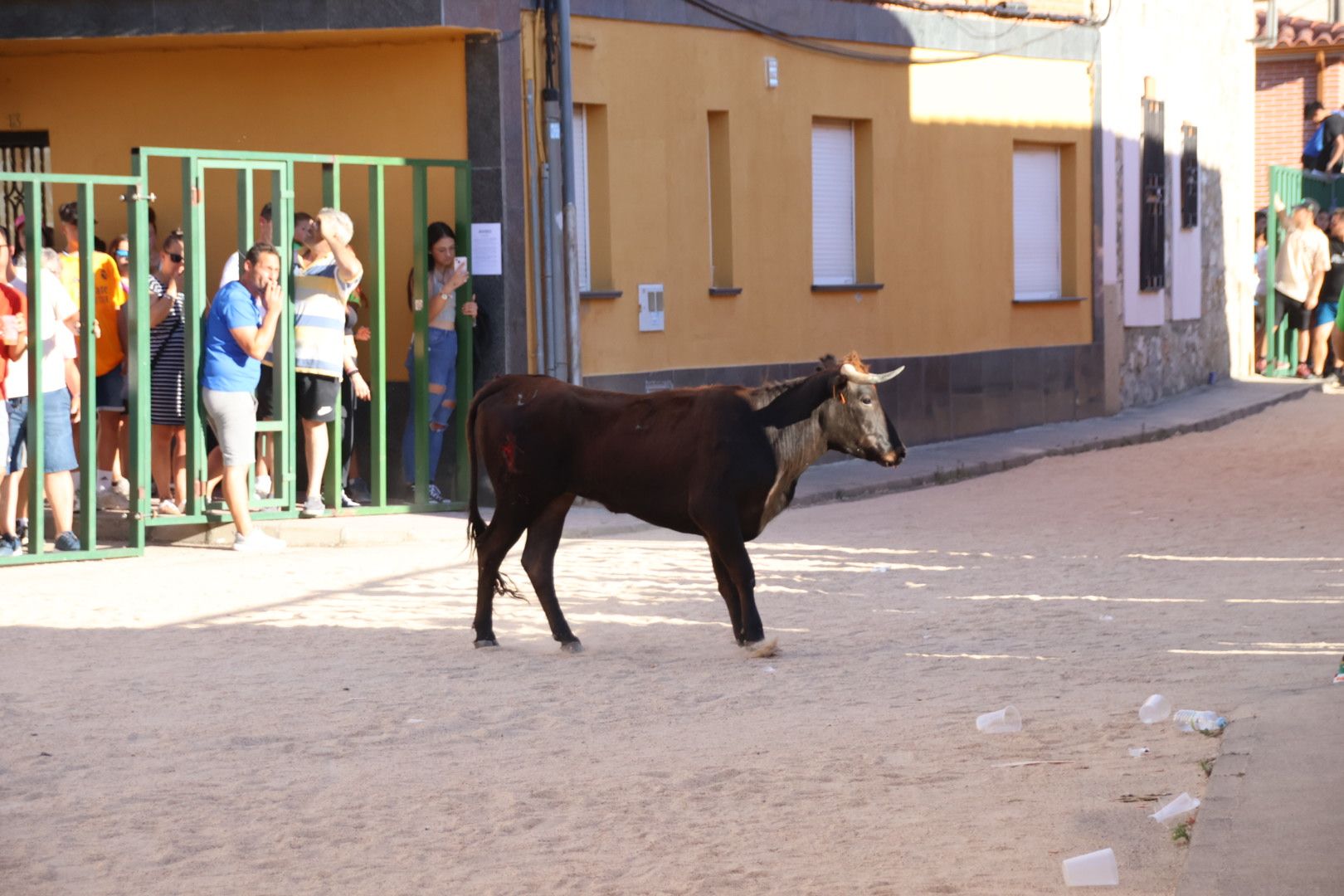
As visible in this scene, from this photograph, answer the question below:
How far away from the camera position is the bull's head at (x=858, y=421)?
8930mm

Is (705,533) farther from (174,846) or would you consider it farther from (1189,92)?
(1189,92)

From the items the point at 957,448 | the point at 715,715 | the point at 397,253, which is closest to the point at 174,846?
the point at 715,715

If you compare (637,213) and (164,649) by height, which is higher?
(637,213)

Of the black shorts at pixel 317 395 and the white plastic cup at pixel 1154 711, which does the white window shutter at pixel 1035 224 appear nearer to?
the black shorts at pixel 317 395

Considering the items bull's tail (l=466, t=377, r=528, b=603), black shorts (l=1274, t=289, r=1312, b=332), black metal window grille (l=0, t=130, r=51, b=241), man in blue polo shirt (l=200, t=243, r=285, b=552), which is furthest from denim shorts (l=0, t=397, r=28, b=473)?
black shorts (l=1274, t=289, r=1312, b=332)

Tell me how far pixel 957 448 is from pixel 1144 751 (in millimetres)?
11616

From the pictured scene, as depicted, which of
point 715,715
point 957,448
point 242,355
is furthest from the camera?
point 957,448

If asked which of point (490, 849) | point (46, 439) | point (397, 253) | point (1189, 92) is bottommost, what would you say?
point (490, 849)

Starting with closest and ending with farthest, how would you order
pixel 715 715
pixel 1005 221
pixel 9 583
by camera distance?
pixel 715 715
pixel 9 583
pixel 1005 221

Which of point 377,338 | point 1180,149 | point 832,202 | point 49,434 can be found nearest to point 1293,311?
point 1180,149

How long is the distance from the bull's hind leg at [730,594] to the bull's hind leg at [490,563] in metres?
0.89

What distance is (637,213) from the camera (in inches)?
608

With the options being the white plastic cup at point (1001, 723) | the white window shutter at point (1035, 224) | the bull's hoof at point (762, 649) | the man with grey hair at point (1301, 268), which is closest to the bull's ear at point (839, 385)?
the bull's hoof at point (762, 649)

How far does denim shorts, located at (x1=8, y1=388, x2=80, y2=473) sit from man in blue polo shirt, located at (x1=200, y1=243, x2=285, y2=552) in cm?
88
